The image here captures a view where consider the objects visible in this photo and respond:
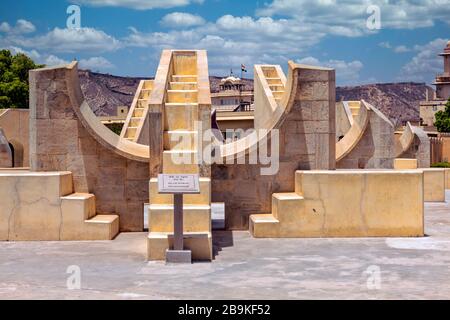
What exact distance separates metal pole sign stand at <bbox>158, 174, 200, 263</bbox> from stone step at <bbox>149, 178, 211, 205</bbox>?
1.20m

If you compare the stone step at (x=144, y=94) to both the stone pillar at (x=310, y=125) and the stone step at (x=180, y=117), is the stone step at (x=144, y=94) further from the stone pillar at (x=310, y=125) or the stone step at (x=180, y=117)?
the stone pillar at (x=310, y=125)

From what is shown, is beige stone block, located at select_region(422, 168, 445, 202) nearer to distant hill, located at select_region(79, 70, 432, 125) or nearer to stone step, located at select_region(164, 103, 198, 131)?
stone step, located at select_region(164, 103, 198, 131)

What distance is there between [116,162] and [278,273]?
4.07m

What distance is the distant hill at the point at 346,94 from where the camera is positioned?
380ft

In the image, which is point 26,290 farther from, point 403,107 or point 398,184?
point 403,107

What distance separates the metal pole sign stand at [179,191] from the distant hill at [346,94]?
97.6 meters

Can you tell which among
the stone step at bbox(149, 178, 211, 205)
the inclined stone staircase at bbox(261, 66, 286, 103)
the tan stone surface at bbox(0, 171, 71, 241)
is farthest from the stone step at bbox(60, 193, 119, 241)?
the inclined stone staircase at bbox(261, 66, 286, 103)

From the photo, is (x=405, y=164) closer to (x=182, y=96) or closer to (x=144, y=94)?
(x=144, y=94)

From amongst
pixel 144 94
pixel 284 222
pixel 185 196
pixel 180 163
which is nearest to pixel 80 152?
pixel 180 163

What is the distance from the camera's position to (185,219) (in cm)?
876

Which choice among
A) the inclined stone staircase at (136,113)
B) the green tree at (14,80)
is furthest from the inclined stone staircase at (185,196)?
the green tree at (14,80)

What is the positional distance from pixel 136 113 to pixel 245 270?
10.7 m

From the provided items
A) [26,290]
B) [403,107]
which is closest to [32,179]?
[26,290]
